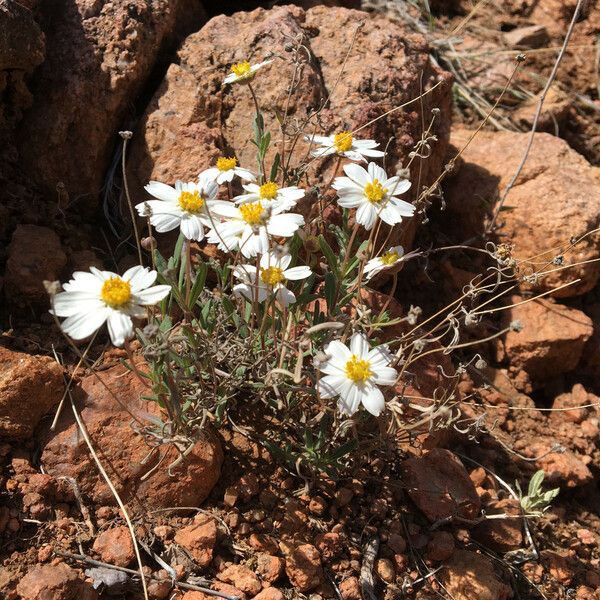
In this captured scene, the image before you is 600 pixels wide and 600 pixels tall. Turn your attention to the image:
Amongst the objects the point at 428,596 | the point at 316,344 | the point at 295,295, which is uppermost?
the point at 295,295

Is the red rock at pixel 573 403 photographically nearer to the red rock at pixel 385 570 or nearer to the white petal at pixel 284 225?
the red rock at pixel 385 570

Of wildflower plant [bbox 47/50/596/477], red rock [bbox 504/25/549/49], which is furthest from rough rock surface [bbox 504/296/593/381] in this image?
red rock [bbox 504/25/549/49]

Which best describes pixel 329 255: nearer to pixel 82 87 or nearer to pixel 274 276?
pixel 274 276

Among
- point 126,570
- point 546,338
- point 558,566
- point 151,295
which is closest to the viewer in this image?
point 151,295

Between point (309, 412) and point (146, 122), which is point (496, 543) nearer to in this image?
point (309, 412)

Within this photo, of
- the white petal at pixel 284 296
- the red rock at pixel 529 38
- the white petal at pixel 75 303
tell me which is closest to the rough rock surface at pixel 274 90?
the white petal at pixel 284 296

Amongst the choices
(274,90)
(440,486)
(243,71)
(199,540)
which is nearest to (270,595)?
(199,540)

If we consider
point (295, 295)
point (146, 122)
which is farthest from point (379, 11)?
point (295, 295)
